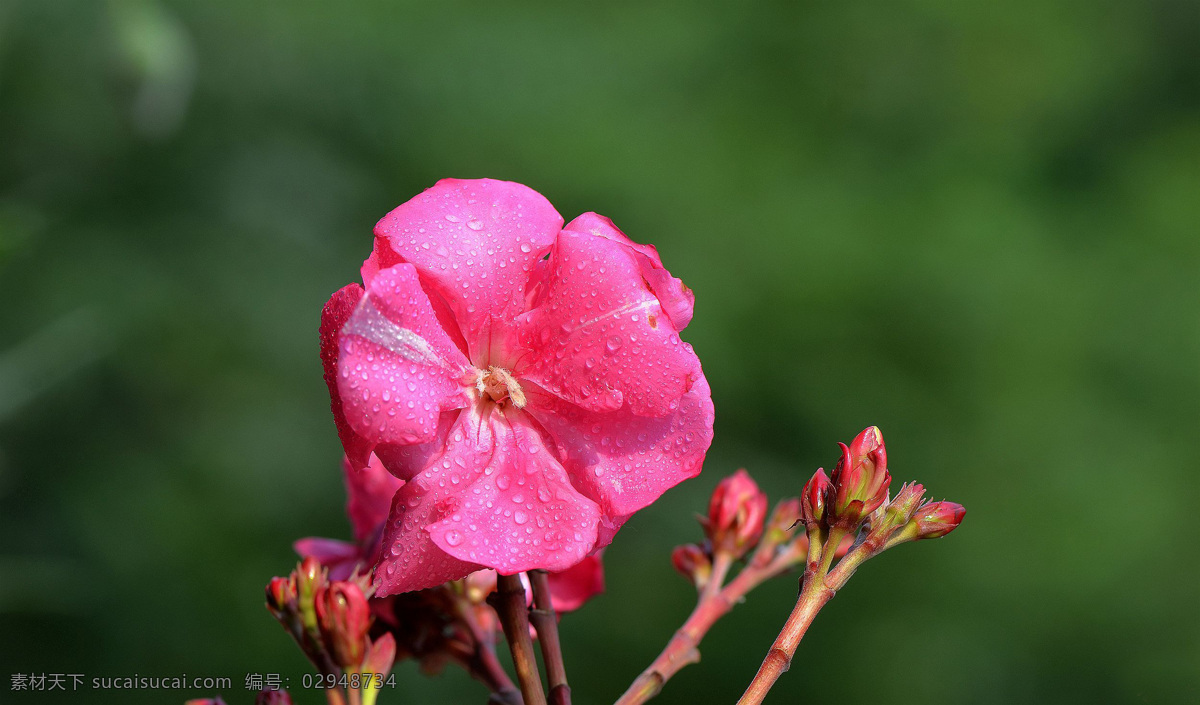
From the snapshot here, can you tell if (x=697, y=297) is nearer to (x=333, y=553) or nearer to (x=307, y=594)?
(x=333, y=553)

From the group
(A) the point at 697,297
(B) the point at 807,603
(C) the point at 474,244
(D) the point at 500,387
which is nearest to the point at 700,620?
(B) the point at 807,603

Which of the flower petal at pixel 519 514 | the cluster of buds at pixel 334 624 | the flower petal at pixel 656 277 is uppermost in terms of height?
the flower petal at pixel 656 277

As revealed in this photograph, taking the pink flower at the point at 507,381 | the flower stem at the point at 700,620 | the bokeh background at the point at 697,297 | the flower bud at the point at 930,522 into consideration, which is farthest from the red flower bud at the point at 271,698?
the bokeh background at the point at 697,297

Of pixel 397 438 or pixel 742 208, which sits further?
pixel 742 208

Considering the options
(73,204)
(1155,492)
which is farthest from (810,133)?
(73,204)

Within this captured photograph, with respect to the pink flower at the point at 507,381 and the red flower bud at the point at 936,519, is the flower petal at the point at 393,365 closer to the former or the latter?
the pink flower at the point at 507,381

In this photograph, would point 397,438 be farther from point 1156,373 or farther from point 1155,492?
point 1156,373
